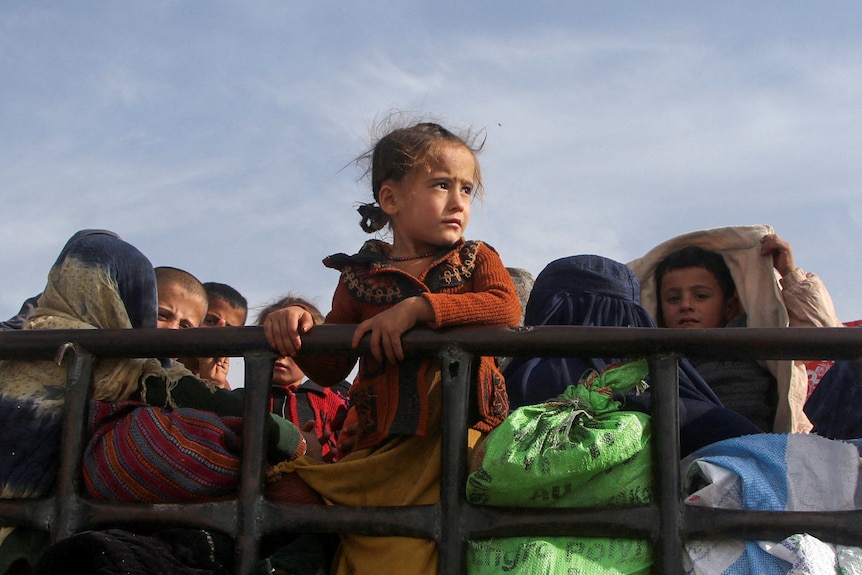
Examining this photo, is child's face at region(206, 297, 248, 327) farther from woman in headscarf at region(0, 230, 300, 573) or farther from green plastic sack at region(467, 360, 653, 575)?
green plastic sack at region(467, 360, 653, 575)

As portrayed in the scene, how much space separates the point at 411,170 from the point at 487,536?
1.30m

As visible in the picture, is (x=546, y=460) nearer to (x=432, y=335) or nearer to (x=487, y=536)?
(x=487, y=536)

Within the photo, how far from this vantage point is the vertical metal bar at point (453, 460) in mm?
2146

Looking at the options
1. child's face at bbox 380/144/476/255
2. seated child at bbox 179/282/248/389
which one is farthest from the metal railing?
seated child at bbox 179/282/248/389

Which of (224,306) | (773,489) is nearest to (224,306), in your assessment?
(224,306)

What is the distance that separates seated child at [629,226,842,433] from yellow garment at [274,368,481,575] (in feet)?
5.26

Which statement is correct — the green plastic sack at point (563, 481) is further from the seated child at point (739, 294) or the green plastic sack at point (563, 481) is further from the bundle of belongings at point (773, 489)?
the seated child at point (739, 294)

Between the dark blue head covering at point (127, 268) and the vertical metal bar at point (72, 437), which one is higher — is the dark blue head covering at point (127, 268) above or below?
above

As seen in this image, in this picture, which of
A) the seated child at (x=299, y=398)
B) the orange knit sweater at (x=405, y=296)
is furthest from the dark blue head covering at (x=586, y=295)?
the seated child at (x=299, y=398)

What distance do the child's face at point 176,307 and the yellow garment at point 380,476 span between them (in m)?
1.86

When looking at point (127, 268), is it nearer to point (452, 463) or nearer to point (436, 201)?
point (436, 201)

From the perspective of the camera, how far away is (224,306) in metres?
5.32

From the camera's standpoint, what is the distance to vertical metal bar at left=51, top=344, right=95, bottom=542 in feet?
7.60

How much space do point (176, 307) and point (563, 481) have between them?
2.52 meters
